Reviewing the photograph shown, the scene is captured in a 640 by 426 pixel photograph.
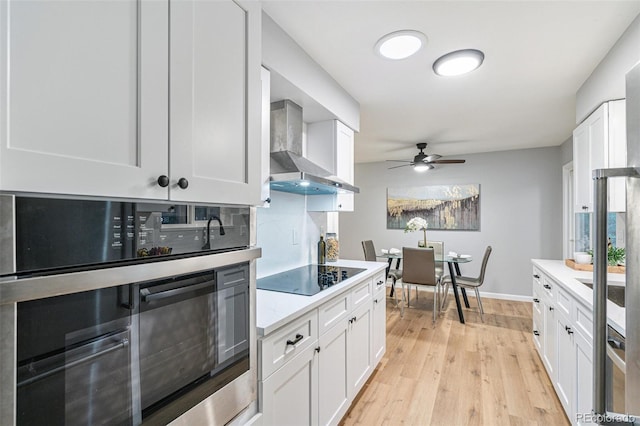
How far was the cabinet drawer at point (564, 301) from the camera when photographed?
78.5 inches

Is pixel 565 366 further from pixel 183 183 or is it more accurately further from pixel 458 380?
pixel 183 183

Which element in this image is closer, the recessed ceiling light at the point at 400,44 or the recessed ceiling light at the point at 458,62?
the recessed ceiling light at the point at 400,44

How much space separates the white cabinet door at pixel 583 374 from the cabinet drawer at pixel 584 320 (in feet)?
0.13

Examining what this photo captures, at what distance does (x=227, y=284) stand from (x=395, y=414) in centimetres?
184

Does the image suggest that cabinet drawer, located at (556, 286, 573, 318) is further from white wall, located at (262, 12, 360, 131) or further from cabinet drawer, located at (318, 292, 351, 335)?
white wall, located at (262, 12, 360, 131)

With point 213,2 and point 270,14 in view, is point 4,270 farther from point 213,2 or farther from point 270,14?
point 270,14

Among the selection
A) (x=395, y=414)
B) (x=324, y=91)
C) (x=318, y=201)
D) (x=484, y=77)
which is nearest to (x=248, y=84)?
A: (x=324, y=91)

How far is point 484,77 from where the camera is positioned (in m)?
2.42

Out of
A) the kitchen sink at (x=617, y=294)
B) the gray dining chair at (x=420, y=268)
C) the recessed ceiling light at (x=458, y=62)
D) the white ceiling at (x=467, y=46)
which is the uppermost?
the white ceiling at (x=467, y=46)

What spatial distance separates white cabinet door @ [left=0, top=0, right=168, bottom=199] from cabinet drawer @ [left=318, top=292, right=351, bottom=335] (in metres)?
1.18

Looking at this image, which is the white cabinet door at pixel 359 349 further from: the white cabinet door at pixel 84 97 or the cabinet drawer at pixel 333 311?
the white cabinet door at pixel 84 97

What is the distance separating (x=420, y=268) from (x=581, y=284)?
1.98 metres

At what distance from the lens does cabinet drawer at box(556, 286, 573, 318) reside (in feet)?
6.54

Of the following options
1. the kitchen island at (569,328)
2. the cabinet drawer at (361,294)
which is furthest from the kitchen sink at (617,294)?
the cabinet drawer at (361,294)
